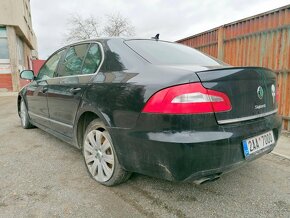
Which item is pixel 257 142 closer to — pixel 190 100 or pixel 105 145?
pixel 190 100

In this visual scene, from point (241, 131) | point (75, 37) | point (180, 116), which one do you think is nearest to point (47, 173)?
point (180, 116)

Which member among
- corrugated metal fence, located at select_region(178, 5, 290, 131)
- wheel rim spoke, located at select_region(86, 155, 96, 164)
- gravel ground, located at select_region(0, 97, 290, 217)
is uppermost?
corrugated metal fence, located at select_region(178, 5, 290, 131)

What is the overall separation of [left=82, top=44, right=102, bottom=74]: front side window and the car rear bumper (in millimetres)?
970

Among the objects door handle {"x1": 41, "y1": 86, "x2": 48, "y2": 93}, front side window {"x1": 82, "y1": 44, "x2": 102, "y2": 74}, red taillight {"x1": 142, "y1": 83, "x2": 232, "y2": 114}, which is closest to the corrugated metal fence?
red taillight {"x1": 142, "y1": 83, "x2": 232, "y2": 114}

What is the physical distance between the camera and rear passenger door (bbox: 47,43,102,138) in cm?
279

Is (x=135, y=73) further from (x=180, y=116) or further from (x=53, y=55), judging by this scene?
(x=53, y=55)

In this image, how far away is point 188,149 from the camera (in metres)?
1.78

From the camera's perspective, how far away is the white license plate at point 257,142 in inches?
79.9

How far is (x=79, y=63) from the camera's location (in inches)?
122

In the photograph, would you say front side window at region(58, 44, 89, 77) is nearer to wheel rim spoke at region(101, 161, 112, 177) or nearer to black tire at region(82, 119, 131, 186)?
black tire at region(82, 119, 131, 186)

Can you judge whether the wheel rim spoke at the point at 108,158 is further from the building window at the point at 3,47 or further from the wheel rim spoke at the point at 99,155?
the building window at the point at 3,47

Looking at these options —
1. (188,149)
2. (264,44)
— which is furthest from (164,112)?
(264,44)

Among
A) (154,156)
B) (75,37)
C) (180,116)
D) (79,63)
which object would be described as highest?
(75,37)

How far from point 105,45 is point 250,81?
1.53 m
